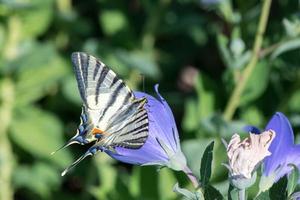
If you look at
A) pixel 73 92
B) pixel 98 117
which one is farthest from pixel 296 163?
pixel 73 92

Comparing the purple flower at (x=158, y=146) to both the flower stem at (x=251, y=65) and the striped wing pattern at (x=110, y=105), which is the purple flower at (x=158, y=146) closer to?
the striped wing pattern at (x=110, y=105)

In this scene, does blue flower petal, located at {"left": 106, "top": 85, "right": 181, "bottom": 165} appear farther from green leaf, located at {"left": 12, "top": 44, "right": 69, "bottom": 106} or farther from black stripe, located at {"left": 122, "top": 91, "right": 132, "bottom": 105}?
green leaf, located at {"left": 12, "top": 44, "right": 69, "bottom": 106}

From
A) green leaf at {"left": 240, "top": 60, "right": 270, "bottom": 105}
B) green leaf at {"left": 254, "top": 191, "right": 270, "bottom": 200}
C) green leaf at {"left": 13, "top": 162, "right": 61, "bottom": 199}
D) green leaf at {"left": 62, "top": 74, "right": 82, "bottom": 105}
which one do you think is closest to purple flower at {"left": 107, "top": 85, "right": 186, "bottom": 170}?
green leaf at {"left": 254, "top": 191, "right": 270, "bottom": 200}

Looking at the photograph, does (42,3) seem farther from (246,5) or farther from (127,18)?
(246,5)

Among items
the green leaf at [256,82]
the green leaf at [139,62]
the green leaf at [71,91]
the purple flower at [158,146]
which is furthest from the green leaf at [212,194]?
the green leaf at [71,91]

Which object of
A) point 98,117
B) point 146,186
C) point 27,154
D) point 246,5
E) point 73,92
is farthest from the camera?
point 27,154

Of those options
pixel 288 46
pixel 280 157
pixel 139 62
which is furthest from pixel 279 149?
pixel 139 62
